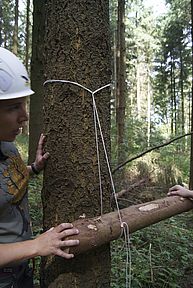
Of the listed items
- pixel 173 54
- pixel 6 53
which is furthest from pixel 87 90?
pixel 173 54

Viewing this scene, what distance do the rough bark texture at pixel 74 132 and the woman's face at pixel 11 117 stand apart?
29 cm

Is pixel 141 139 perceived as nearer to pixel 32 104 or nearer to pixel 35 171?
pixel 32 104

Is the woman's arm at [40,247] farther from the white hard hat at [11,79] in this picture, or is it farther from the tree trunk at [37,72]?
the tree trunk at [37,72]

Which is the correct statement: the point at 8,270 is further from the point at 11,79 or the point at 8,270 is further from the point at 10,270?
the point at 11,79

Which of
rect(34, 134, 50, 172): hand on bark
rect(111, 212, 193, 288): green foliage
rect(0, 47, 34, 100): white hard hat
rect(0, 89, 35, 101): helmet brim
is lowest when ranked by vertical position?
rect(111, 212, 193, 288): green foliage

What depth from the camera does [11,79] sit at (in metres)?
1.65

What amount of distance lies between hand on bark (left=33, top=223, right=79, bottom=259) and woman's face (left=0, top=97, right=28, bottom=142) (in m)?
0.50

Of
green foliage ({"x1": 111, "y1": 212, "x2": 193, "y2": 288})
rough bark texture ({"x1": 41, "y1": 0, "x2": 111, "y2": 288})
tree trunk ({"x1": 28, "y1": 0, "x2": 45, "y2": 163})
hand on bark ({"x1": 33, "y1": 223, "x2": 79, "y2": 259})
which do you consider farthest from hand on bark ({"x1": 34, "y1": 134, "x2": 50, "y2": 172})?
tree trunk ({"x1": 28, "y1": 0, "x2": 45, "y2": 163})

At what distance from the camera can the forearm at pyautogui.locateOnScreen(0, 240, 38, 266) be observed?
1489mm

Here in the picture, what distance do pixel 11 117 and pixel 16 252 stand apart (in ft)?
1.94

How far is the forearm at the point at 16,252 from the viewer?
1.49m

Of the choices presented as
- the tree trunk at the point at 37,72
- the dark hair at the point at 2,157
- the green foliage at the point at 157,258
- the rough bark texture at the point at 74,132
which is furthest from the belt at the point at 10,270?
the tree trunk at the point at 37,72

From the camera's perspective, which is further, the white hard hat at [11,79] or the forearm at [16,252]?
the white hard hat at [11,79]

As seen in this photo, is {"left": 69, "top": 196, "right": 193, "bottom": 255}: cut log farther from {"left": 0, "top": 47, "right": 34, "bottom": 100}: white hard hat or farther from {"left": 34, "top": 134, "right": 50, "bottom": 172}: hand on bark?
{"left": 0, "top": 47, "right": 34, "bottom": 100}: white hard hat
